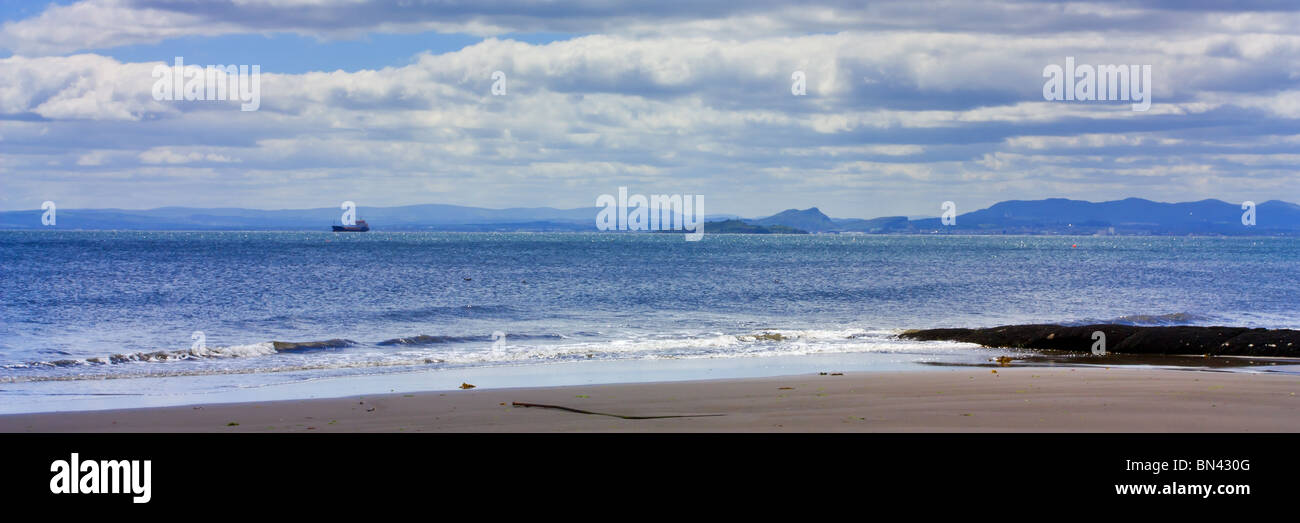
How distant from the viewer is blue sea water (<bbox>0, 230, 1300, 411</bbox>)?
2277cm

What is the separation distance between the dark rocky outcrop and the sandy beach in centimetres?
751

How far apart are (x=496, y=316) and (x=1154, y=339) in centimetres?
2221

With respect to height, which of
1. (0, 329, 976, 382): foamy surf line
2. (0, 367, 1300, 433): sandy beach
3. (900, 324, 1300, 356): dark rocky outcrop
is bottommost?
(0, 329, 976, 382): foamy surf line

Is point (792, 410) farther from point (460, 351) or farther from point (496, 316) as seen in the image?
point (496, 316)

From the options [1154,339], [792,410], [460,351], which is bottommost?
[460,351]

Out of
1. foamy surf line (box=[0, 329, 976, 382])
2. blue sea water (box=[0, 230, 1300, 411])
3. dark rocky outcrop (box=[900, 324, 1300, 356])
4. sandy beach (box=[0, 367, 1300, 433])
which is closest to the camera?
sandy beach (box=[0, 367, 1300, 433])

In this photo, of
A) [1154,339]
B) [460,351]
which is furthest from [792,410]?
[1154,339]

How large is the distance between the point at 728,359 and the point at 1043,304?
28355 mm

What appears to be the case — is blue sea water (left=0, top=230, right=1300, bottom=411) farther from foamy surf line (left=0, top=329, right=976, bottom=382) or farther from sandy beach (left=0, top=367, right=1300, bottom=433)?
sandy beach (left=0, top=367, right=1300, bottom=433)

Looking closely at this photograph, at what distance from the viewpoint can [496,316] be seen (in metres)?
38.0

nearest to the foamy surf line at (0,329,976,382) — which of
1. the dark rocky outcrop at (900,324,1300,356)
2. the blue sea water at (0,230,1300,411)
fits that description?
the blue sea water at (0,230,1300,411)

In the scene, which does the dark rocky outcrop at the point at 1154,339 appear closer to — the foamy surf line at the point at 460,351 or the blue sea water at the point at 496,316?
the foamy surf line at the point at 460,351

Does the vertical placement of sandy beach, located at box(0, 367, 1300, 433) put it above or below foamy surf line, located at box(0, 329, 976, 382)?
above
